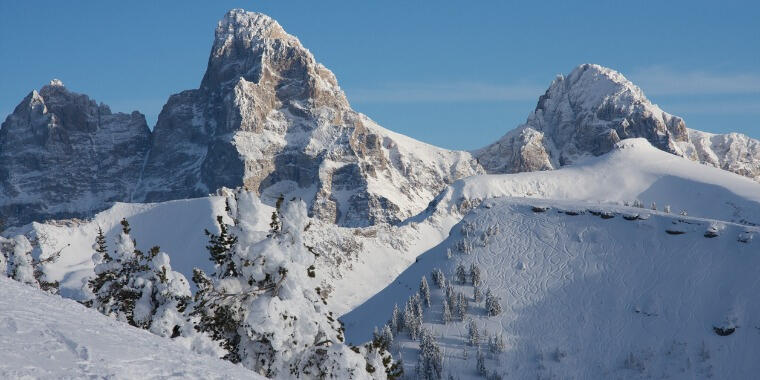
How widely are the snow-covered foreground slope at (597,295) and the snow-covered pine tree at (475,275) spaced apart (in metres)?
1.58

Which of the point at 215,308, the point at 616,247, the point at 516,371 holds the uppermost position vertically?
the point at 616,247

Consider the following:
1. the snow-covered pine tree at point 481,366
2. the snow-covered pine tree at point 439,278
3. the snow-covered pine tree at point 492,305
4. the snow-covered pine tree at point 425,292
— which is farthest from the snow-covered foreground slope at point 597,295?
the snow-covered pine tree at point 425,292

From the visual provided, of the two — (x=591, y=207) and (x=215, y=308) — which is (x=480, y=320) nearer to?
(x=591, y=207)

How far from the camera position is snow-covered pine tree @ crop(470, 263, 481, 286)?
11456 centimetres

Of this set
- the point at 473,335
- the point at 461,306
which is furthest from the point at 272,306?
the point at 461,306

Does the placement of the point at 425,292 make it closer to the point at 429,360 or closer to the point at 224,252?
the point at 429,360

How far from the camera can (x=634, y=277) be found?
113 metres

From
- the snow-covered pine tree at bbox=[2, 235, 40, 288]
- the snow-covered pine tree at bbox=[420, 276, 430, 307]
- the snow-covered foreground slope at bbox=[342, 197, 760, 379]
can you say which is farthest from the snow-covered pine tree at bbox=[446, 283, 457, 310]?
the snow-covered pine tree at bbox=[2, 235, 40, 288]

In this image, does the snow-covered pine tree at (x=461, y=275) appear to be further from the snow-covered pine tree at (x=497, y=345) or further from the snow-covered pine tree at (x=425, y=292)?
the snow-covered pine tree at (x=497, y=345)

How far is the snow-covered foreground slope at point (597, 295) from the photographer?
3691 inches

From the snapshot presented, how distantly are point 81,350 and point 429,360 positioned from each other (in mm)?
78591

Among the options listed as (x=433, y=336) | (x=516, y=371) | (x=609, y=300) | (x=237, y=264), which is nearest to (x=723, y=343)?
(x=609, y=300)

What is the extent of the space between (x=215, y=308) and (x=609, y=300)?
9164cm

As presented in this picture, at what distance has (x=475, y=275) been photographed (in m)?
115
